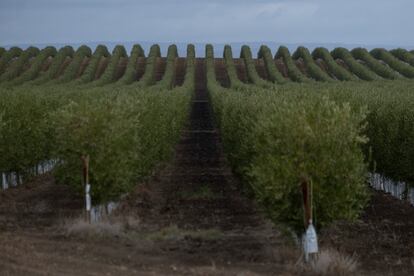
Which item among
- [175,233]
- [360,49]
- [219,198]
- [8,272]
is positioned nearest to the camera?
[8,272]

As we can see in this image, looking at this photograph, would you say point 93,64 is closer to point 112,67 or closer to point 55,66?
point 112,67

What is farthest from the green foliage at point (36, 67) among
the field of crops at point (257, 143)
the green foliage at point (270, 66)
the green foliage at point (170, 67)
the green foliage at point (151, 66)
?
the field of crops at point (257, 143)

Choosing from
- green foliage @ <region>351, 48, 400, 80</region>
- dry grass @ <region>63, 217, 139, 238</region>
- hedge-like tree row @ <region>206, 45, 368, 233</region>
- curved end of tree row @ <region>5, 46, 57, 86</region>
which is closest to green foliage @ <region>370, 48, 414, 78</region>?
green foliage @ <region>351, 48, 400, 80</region>

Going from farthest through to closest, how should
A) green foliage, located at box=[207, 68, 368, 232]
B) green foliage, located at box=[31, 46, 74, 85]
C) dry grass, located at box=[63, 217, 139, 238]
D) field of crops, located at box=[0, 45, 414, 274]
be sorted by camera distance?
green foliage, located at box=[31, 46, 74, 85]
dry grass, located at box=[63, 217, 139, 238]
field of crops, located at box=[0, 45, 414, 274]
green foliage, located at box=[207, 68, 368, 232]

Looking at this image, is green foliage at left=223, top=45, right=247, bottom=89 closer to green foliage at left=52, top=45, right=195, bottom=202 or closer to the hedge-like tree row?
green foliage at left=52, top=45, right=195, bottom=202

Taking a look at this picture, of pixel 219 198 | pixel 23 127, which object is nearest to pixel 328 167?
pixel 219 198

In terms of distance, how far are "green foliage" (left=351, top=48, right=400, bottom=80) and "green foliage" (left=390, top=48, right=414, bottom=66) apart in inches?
166

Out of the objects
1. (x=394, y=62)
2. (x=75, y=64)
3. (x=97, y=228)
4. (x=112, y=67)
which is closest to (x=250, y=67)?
(x=112, y=67)

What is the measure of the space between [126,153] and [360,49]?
102m

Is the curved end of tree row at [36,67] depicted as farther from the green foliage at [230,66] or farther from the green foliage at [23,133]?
the green foliage at [23,133]

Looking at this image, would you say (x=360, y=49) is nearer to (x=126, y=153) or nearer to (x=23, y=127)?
(x=23, y=127)

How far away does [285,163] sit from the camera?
20188 mm

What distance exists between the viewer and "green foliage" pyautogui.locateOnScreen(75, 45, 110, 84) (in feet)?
337

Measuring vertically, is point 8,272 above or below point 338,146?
below
